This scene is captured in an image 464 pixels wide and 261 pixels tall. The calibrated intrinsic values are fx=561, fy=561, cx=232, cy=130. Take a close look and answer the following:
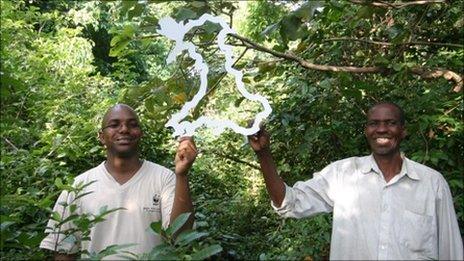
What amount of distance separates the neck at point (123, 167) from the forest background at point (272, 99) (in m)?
0.23

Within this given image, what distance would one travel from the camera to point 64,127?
163 inches

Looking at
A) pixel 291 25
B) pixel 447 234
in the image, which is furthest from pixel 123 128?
pixel 447 234

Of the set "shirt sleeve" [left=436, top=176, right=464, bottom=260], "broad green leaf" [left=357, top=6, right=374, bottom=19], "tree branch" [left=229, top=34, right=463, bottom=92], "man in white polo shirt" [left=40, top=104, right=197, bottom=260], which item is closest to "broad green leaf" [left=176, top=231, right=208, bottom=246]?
"man in white polo shirt" [left=40, top=104, right=197, bottom=260]

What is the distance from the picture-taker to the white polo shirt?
7.25 ft

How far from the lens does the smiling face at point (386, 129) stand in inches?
86.0

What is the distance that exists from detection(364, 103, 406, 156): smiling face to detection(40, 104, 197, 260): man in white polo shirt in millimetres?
710

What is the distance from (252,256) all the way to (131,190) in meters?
1.50

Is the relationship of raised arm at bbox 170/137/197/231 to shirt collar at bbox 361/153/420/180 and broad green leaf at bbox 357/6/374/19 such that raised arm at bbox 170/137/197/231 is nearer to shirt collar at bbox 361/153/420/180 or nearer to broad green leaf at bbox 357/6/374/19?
shirt collar at bbox 361/153/420/180

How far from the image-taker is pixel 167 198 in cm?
227

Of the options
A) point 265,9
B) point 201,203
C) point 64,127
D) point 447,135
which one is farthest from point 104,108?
point 447,135

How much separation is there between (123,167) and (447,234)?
131cm

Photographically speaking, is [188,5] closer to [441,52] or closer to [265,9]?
[265,9]

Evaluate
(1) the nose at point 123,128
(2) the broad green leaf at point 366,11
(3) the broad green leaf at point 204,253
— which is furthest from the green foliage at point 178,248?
(2) the broad green leaf at point 366,11

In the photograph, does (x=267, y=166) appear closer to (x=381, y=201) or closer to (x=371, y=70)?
(x=381, y=201)
